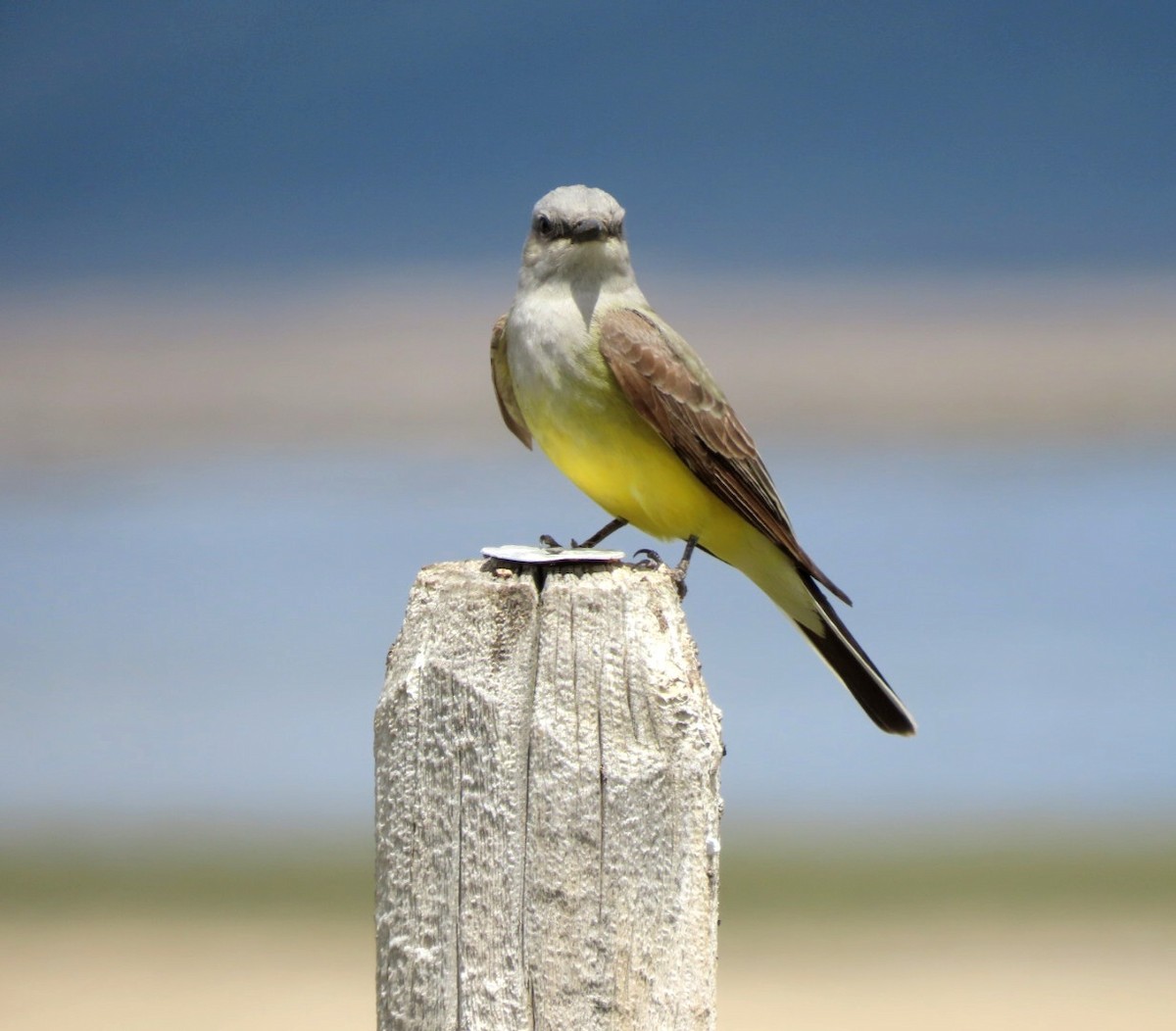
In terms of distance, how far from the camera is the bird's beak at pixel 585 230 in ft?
19.3

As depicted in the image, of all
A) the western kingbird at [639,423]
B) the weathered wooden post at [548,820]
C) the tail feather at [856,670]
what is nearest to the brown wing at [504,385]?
the western kingbird at [639,423]

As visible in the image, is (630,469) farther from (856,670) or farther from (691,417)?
(856,670)

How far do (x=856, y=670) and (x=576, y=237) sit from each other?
2.15 metres

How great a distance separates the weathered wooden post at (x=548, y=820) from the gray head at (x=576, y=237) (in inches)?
121

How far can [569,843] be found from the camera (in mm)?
2865

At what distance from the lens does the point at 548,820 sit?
2.87m

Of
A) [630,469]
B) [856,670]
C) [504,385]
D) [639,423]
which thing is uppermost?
[504,385]

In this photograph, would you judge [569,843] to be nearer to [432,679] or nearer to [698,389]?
[432,679]

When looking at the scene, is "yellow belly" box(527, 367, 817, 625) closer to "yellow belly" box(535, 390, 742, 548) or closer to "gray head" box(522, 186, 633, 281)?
"yellow belly" box(535, 390, 742, 548)

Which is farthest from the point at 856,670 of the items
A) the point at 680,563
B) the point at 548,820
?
the point at 548,820

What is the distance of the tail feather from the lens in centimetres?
544

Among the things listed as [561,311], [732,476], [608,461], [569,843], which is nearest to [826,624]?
[732,476]

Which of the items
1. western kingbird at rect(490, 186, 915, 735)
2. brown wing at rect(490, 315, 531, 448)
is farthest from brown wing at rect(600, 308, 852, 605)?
brown wing at rect(490, 315, 531, 448)

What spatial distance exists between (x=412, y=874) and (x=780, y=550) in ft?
10.2
